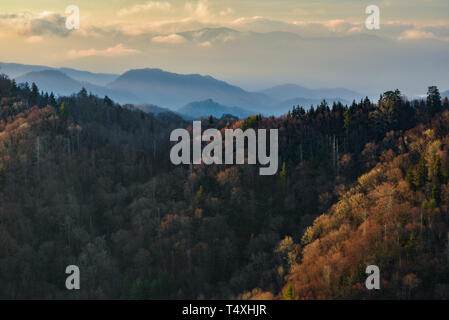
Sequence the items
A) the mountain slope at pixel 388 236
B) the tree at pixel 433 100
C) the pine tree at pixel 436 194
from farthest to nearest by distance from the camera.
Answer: the tree at pixel 433 100 < the pine tree at pixel 436 194 < the mountain slope at pixel 388 236

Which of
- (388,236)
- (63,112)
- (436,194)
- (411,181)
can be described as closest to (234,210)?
(388,236)

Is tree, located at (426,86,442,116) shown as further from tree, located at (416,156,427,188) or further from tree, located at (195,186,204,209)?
tree, located at (195,186,204,209)

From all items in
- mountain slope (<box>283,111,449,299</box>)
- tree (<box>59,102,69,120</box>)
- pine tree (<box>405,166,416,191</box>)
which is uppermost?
tree (<box>59,102,69,120</box>)

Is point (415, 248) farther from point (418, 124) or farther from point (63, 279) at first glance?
point (63, 279)

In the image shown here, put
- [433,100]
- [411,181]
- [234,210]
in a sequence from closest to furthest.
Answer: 1. [411,181]
2. [234,210]
3. [433,100]

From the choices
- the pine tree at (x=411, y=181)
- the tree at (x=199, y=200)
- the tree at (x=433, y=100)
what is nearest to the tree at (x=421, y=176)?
the pine tree at (x=411, y=181)

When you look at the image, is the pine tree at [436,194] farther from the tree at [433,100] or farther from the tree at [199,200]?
the tree at [199,200]

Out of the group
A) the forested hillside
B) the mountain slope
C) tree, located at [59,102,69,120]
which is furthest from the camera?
tree, located at [59,102,69,120]

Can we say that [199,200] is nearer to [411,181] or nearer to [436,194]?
[411,181]

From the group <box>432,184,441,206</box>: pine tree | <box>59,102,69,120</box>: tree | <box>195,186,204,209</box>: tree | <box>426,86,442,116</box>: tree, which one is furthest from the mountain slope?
<box>59,102,69,120</box>: tree
